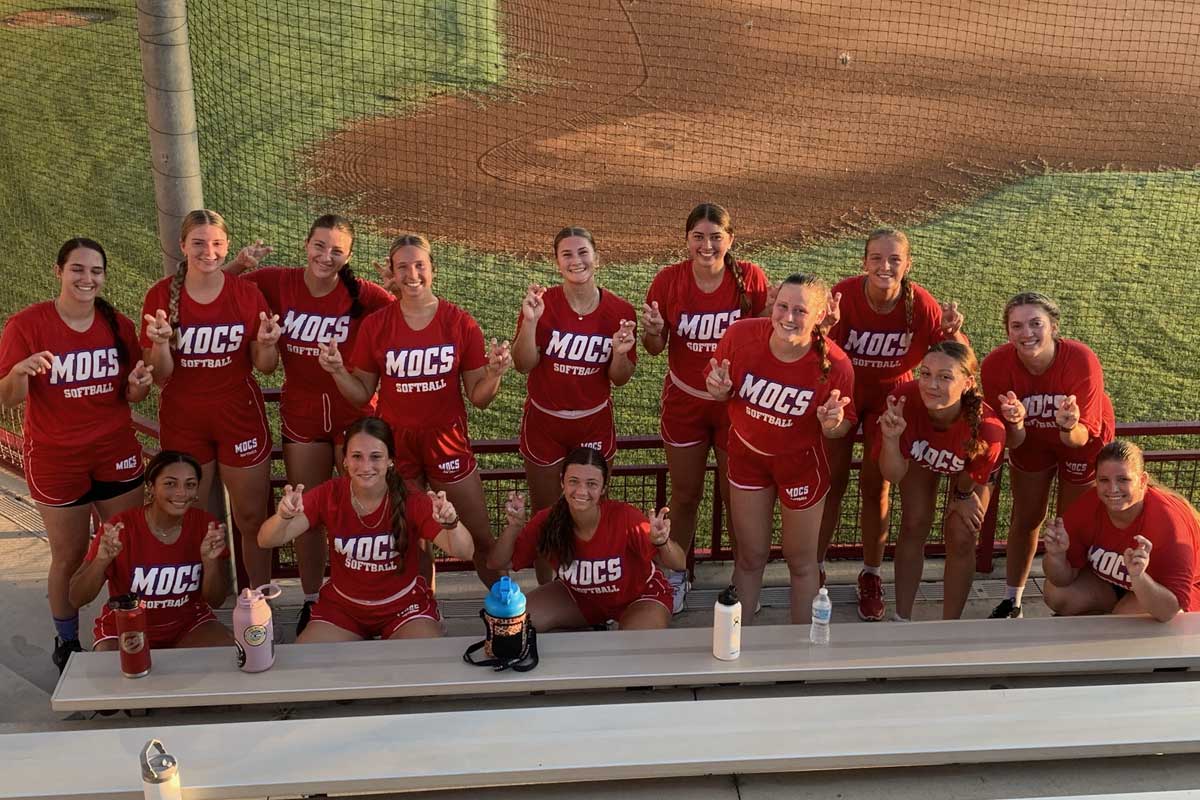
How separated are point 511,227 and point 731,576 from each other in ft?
23.5

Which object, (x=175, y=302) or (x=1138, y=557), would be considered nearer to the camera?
(x=1138, y=557)

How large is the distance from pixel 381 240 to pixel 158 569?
7420mm

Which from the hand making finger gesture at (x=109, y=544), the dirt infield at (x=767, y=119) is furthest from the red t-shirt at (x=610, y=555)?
the dirt infield at (x=767, y=119)

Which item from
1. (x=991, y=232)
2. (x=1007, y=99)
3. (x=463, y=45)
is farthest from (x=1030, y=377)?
(x=463, y=45)

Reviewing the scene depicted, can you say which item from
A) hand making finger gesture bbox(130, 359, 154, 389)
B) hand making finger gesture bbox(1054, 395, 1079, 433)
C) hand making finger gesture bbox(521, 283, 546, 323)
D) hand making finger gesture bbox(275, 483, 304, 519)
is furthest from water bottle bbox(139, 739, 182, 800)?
hand making finger gesture bbox(1054, 395, 1079, 433)

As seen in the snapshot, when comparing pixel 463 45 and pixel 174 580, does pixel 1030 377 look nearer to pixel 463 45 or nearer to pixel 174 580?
pixel 174 580

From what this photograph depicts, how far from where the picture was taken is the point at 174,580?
4.32 metres

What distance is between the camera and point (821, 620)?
3.85 m

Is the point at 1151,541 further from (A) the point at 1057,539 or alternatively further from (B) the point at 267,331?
(B) the point at 267,331

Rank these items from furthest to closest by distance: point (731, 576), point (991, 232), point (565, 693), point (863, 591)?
point (991, 232) < point (731, 576) < point (863, 591) < point (565, 693)

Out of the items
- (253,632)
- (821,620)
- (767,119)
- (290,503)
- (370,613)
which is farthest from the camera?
(767,119)

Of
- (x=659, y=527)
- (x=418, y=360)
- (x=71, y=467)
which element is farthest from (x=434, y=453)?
(x=71, y=467)

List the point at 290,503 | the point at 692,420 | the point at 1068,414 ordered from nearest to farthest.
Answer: the point at 290,503 < the point at 1068,414 < the point at 692,420

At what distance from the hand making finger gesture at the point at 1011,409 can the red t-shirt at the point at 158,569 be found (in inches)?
114
